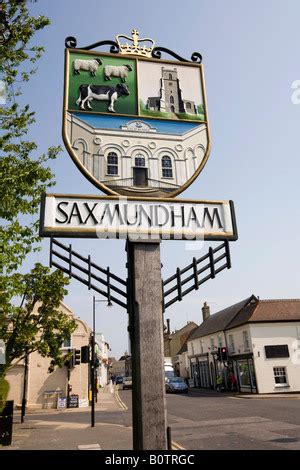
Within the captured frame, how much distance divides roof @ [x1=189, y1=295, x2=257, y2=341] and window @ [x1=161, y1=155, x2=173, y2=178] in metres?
30.2

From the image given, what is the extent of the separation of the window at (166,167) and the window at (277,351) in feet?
91.9

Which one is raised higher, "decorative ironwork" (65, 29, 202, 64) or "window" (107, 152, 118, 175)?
"decorative ironwork" (65, 29, 202, 64)

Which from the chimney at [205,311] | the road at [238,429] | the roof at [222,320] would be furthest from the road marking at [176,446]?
the chimney at [205,311]

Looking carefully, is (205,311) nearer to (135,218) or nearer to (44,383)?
(44,383)

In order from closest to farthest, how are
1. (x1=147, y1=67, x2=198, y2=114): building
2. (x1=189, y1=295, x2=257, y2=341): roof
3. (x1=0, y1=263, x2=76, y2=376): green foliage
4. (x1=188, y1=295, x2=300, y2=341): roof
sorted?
(x1=147, y1=67, x2=198, y2=114): building
(x1=0, y1=263, x2=76, y2=376): green foliage
(x1=188, y1=295, x2=300, y2=341): roof
(x1=189, y1=295, x2=257, y2=341): roof

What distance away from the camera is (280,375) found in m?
30.1

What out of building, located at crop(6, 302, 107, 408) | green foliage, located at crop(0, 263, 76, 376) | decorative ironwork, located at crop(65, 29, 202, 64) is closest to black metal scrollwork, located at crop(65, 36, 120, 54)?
decorative ironwork, located at crop(65, 29, 202, 64)

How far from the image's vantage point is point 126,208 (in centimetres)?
535

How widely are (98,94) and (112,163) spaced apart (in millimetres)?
1114

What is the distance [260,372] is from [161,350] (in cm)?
2792

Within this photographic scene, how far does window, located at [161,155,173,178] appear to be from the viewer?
19.0ft

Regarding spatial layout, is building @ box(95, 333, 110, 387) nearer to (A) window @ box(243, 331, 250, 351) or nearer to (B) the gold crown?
(A) window @ box(243, 331, 250, 351)

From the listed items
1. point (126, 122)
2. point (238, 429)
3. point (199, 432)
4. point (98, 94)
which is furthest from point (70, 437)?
point (98, 94)

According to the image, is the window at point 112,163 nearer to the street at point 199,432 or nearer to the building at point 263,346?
the street at point 199,432
